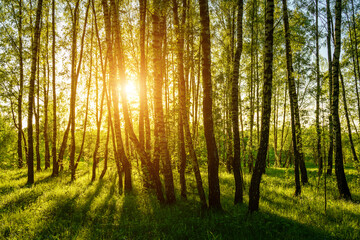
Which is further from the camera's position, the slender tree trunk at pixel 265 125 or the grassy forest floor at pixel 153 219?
the slender tree trunk at pixel 265 125

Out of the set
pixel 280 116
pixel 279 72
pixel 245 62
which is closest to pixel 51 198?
pixel 245 62

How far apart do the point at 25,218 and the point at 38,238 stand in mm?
1686

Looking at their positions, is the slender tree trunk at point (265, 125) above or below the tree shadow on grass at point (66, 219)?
above

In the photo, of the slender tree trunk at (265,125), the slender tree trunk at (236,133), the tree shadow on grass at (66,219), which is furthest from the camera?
the slender tree trunk at (236,133)

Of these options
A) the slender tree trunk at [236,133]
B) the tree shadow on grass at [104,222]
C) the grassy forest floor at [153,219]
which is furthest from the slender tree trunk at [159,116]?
the slender tree trunk at [236,133]

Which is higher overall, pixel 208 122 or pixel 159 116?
pixel 159 116

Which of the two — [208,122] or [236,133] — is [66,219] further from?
[236,133]

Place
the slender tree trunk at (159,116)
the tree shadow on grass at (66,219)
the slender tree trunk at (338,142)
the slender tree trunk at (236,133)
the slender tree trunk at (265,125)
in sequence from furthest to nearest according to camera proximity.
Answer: the slender tree trunk at (338,142), the slender tree trunk at (236,133), the slender tree trunk at (159,116), the slender tree trunk at (265,125), the tree shadow on grass at (66,219)

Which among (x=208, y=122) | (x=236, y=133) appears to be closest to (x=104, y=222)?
(x=208, y=122)

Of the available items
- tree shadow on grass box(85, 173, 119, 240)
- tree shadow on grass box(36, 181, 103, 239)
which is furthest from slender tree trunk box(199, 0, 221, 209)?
tree shadow on grass box(36, 181, 103, 239)

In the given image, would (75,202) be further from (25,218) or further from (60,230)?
(60,230)

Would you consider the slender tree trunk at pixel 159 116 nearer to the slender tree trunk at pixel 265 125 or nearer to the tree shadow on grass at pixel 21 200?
the slender tree trunk at pixel 265 125

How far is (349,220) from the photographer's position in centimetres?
608

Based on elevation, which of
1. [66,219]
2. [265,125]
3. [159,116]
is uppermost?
[159,116]
